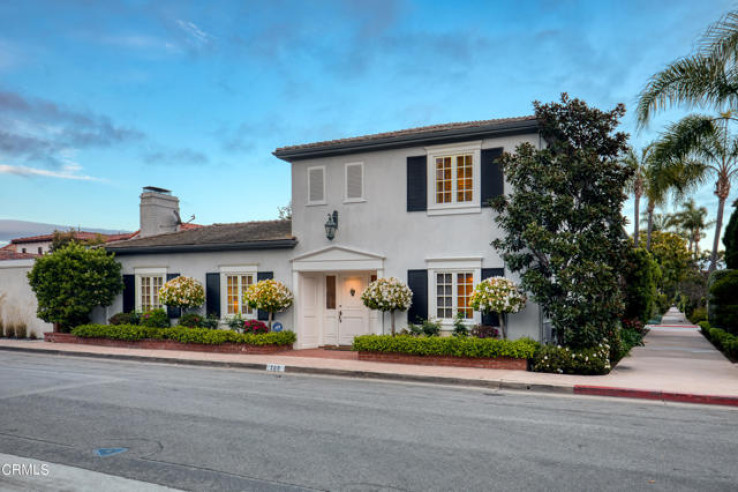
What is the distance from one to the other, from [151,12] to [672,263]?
38078mm

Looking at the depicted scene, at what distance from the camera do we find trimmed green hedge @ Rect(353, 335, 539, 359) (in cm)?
Answer: 1305

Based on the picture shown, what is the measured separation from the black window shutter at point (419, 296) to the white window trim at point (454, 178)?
169 centimetres

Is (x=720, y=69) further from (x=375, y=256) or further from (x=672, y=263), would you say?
(x=672, y=263)

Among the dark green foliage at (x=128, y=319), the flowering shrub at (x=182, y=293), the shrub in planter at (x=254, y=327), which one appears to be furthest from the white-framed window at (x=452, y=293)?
the dark green foliage at (x=128, y=319)

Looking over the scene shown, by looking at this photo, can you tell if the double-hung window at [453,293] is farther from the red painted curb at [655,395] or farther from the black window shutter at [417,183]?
the red painted curb at [655,395]

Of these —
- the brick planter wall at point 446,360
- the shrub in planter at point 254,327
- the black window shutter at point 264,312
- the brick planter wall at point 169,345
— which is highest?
the black window shutter at point 264,312

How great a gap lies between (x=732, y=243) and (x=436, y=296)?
1206cm

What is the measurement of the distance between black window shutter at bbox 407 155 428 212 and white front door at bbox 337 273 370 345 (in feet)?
9.27

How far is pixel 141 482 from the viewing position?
17.9 ft

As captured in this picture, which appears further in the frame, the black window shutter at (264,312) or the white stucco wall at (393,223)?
the black window shutter at (264,312)

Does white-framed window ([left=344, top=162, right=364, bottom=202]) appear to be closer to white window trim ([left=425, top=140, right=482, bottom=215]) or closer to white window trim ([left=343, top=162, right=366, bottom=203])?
white window trim ([left=343, top=162, right=366, bottom=203])

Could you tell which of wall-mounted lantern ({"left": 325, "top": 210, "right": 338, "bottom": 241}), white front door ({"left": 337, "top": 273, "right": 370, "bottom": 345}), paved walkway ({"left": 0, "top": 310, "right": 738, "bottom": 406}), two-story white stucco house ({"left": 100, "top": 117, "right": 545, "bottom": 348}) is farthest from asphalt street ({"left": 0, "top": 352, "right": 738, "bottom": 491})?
wall-mounted lantern ({"left": 325, "top": 210, "right": 338, "bottom": 241})

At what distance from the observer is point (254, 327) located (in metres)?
16.9

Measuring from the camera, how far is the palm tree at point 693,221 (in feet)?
182
